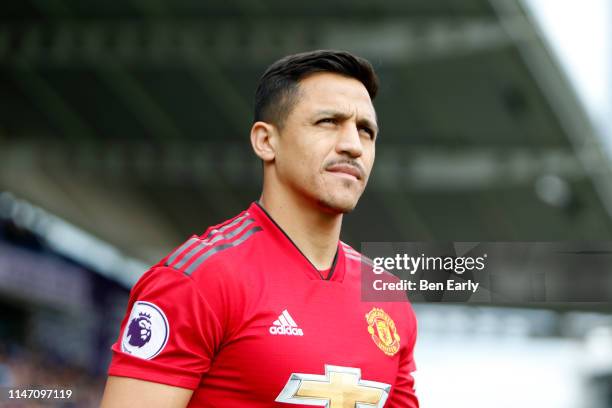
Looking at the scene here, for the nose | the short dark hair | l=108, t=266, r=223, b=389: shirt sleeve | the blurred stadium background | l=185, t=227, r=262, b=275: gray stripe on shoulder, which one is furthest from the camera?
the blurred stadium background

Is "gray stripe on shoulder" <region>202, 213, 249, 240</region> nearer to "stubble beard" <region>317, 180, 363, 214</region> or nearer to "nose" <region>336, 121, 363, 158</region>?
"stubble beard" <region>317, 180, 363, 214</region>

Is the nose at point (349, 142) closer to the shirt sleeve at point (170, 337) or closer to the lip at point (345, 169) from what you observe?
the lip at point (345, 169)

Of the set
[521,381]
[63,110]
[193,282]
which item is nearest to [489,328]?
[521,381]

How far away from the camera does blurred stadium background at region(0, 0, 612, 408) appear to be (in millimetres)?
14844

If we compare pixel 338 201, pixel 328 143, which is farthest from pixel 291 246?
pixel 328 143

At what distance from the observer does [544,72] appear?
1540cm

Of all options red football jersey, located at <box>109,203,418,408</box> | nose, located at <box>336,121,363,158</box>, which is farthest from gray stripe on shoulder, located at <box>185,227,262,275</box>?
nose, located at <box>336,121,363,158</box>

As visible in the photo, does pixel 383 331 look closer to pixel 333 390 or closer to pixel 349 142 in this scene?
pixel 333 390

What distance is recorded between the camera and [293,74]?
120 inches

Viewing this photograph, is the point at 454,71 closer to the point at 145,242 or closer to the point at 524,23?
the point at 524,23

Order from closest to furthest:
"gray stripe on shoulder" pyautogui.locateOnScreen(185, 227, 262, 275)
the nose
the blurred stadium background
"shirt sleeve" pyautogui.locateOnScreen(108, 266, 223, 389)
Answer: "shirt sleeve" pyautogui.locateOnScreen(108, 266, 223, 389) → "gray stripe on shoulder" pyautogui.locateOnScreen(185, 227, 262, 275) → the nose → the blurred stadium background

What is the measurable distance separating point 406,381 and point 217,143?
1560 centimetres

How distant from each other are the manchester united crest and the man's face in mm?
355

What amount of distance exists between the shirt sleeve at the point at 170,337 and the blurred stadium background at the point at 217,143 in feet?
33.6
